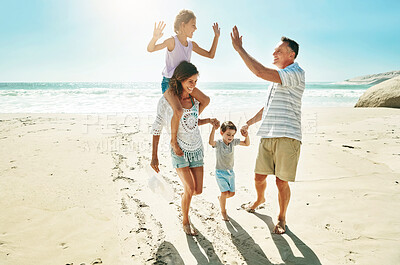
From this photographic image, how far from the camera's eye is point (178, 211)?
363 centimetres

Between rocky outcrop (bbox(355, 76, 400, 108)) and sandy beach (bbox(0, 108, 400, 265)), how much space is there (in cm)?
688

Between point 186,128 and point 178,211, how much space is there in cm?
138

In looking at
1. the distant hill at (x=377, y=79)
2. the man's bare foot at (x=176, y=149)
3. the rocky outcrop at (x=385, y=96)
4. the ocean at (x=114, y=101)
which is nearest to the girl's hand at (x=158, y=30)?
the man's bare foot at (x=176, y=149)

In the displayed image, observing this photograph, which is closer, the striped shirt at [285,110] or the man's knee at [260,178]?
the striped shirt at [285,110]

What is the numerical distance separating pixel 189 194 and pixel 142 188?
1.64 metres

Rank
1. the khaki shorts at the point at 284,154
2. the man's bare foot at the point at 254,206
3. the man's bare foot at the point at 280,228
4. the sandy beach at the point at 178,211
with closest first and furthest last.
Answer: the sandy beach at the point at 178,211
the khaki shorts at the point at 284,154
the man's bare foot at the point at 280,228
the man's bare foot at the point at 254,206

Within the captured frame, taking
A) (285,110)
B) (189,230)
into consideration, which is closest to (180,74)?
(285,110)

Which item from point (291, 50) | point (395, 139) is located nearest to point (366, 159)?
point (395, 139)

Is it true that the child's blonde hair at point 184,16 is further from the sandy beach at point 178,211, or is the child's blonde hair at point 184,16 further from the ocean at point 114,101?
the ocean at point 114,101

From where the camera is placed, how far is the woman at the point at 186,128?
9.30 feet

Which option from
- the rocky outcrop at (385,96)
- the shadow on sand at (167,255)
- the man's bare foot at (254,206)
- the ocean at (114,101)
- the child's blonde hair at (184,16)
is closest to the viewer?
the shadow on sand at (167,255)

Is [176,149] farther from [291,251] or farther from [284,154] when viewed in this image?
[291,251]

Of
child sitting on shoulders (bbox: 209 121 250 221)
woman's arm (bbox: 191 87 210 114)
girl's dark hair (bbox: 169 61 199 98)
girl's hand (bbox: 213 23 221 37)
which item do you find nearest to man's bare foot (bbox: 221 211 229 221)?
child sitting on shoulders (bbox: 209 121 250 221)

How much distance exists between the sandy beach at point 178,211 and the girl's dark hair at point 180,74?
1710mm
